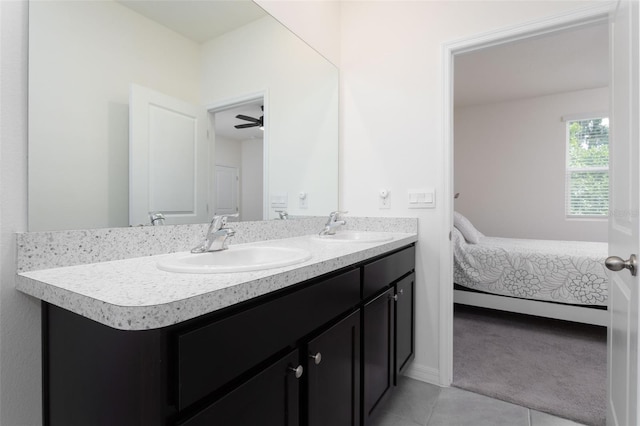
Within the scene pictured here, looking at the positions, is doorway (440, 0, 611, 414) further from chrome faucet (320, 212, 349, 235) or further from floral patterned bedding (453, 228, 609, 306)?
floral patterned bedding (453, 228, 609, 306)

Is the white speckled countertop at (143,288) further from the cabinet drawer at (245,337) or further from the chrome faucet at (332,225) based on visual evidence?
the chrome faucet at (332,225)

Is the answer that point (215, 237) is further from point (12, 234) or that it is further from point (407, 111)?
point (407, 111)

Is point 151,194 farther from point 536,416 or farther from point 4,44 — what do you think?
point 536,416

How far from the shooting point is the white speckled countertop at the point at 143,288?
576 millimetres

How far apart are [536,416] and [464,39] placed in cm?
202

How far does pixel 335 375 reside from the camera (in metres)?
1.13

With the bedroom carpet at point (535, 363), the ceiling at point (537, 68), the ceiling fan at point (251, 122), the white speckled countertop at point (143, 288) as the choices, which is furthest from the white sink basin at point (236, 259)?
the ceiling at point (537, 68)

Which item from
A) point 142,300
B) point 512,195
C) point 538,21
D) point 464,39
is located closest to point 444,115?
point 464,39

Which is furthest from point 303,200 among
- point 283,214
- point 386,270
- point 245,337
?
point 245,337

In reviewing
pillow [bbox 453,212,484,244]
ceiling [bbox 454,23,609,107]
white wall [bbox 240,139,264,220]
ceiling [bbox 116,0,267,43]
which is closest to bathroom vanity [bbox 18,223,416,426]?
white wall [bbox 240,139,264,220]

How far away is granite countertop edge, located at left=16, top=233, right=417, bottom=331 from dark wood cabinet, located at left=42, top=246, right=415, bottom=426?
3 centimetres

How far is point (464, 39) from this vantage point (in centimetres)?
184

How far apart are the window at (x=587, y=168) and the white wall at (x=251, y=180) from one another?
4.32m

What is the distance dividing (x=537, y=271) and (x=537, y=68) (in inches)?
86.0
